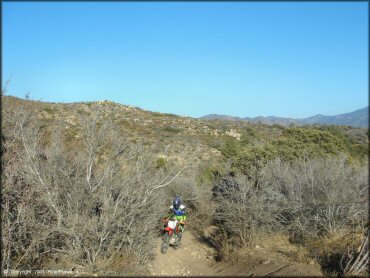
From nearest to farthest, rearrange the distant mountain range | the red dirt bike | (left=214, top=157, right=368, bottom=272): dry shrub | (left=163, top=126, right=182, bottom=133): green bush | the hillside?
1. the hillside
2. (left=214, top=157, right=368, bottom=272): dry shrub
3. the red dirt bike
4. the distant mountain range
5. (left=163, top=126, right=182, bottom=133): green bush

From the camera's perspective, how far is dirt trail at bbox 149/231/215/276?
32.6 ft

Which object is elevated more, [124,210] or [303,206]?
[124,210]

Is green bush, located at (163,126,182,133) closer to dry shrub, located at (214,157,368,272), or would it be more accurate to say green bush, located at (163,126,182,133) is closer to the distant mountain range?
the distant mountain range

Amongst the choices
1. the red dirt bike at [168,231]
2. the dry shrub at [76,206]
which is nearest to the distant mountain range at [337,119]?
the red dirt bike at [168,231]

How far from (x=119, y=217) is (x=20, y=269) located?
208cm

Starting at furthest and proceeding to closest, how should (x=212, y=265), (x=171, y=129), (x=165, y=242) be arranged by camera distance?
(x=171, y=129) < (x=165, y=242) < (x=212, y=265)

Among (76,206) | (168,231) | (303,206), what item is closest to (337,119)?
(303,206)

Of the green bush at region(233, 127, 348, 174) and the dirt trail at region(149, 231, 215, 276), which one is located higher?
the green bush at region(233, 127, 348, 174)

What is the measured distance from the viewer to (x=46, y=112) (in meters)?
35.4

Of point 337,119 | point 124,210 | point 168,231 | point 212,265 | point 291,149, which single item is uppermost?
point 337,119

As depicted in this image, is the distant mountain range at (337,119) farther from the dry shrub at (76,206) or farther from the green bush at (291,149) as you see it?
the dry shrub at (76,206)

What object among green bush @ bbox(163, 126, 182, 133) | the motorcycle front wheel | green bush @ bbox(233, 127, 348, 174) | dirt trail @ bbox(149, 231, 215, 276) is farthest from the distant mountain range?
the motorcycle front wheel

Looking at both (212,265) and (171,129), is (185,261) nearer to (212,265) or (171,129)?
(212,265)

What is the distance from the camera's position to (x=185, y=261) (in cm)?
1092
